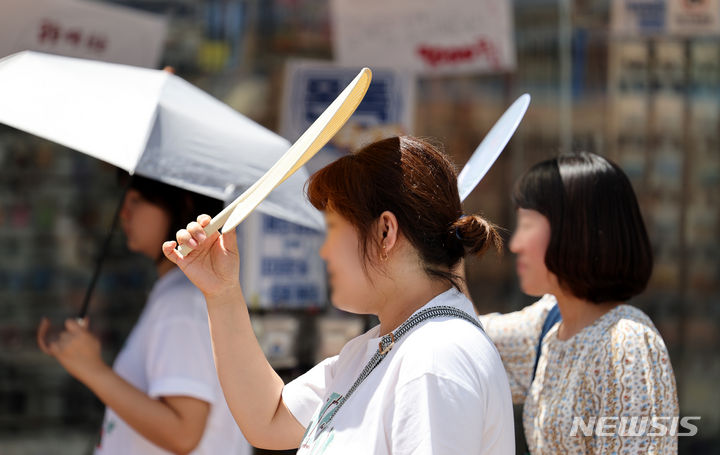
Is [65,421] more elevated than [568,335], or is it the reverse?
[568,335]

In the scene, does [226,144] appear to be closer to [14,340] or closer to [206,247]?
[206,247]

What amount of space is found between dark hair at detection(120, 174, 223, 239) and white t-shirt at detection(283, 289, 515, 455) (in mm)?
1233

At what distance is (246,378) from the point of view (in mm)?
1608

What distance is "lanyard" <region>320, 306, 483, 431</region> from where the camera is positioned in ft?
4.66

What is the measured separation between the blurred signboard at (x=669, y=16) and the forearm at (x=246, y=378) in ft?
9.89

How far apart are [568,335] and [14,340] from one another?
3.19 metres

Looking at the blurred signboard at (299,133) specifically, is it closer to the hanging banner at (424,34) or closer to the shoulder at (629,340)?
the hanging banner at (424,34)

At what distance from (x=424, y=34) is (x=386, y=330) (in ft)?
7.72

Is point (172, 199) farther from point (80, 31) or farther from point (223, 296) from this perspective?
point (223, 296)

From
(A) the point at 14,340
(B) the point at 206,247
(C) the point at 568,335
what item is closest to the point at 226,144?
(B) the point at 206,247

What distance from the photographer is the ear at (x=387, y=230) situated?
1.44 m

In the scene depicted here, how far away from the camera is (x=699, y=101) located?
4234 millimetres

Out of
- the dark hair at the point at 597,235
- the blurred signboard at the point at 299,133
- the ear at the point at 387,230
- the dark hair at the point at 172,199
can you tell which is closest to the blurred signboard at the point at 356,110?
the blurred signboard at the point at 299,133

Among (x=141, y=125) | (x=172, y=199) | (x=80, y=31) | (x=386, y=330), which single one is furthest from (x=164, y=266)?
(x=386, y=330)
